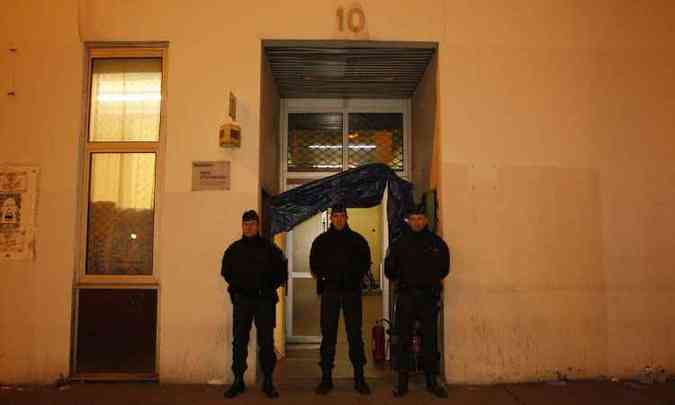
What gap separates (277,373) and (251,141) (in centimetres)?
290

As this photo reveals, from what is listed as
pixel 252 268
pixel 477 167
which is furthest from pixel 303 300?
pixel 477 167

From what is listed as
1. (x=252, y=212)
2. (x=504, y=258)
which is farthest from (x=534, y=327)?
A: (x=252, y=212)

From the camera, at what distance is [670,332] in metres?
5.28

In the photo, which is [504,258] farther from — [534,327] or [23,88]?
[23,88]


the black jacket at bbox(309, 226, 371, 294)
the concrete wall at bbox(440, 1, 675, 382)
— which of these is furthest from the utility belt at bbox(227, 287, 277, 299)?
the concrete wall at bbox(440, 1, 675, 382)

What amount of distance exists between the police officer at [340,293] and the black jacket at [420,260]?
374 mm

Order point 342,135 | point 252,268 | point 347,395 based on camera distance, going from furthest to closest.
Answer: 1. point 342,135
2. point 347,395
3. point 252,268

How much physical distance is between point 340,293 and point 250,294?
961mm

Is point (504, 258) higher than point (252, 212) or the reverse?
the reverse

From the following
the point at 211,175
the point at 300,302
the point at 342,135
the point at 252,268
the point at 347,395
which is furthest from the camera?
the point at 300,302

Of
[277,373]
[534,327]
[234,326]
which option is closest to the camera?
[234,326]

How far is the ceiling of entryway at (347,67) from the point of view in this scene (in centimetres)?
545

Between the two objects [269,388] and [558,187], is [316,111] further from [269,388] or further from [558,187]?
[269,388]

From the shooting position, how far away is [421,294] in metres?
4.74
